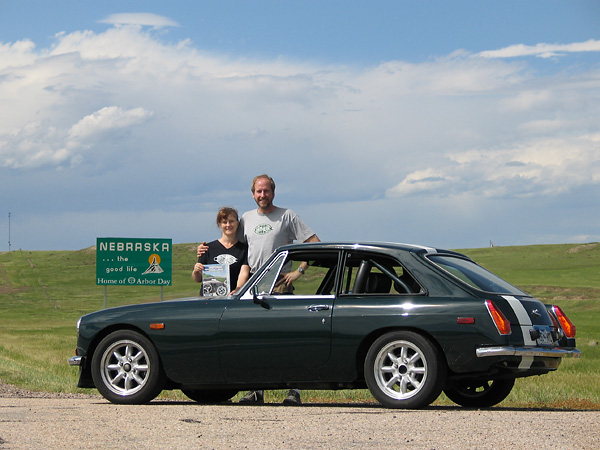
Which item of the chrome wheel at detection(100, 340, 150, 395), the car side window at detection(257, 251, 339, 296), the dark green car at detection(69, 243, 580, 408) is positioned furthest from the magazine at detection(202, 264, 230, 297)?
the chrome wheel at detection(100, 340, 150, 395)

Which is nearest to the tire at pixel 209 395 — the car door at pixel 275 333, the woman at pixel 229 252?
the woman at pixel 229 252

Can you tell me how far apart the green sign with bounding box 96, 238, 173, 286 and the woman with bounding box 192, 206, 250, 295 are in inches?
1010

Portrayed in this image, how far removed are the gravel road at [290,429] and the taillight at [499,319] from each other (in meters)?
0.72

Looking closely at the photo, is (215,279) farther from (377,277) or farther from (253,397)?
(377,277)

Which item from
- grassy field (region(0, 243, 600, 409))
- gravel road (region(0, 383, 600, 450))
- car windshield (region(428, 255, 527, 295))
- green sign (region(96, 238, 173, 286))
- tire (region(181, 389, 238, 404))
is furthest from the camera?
green sign (region(96, 238, 173, 286))

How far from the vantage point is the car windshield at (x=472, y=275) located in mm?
8875

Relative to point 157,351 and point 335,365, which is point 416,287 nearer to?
point 335,365

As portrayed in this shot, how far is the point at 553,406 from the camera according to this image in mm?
10953

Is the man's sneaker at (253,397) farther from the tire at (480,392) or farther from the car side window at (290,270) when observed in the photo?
the tire at (480,392)

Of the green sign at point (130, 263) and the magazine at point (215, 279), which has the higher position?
the green sign at point (130, 263)

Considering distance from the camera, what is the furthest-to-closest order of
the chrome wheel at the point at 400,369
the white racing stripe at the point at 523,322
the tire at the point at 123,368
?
the tire at the point at 123,368 < the chrome wheel at the point at 400,369 < the white racing stripe at the point at 523,322

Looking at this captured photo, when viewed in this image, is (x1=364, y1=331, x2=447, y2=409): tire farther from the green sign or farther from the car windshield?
the green sign

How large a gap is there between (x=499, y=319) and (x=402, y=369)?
0.99m

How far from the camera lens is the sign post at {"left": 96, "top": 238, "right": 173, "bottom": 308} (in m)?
36.5
